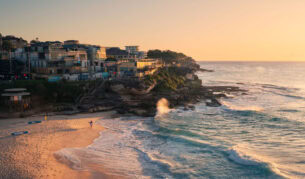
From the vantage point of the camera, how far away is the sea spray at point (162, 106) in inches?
1527

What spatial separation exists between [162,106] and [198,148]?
1865 cm

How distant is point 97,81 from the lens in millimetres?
44438

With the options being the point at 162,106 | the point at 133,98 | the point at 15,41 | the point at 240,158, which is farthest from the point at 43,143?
the point at 15,41

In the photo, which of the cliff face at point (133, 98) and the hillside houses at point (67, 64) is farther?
the hillside houses at point (67, 64)

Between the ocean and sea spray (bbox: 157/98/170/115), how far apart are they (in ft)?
8.42

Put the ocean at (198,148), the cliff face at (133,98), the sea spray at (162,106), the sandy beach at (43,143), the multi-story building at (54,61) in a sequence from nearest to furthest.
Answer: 1. the sandy beach at (43,143)
2. the ocean at (198,148)
3. the cliff face at (133,98)
4. the sea spray at (162,106)
5. the multi-story building at (54,61)

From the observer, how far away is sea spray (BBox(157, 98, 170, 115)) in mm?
38781

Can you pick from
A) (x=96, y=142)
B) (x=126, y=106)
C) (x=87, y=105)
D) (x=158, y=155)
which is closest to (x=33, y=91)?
(x=87, y=105)

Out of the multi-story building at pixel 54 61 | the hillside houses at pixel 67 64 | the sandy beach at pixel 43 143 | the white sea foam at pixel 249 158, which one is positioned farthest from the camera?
the multi-story building at pixel 54 61

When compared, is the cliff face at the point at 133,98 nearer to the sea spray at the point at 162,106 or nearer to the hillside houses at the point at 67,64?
the sea spray at the point at 162,106

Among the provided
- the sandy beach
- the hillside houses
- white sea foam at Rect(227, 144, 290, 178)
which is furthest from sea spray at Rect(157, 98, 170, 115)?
white sea foam at Rect(227, 144, 290, 178)

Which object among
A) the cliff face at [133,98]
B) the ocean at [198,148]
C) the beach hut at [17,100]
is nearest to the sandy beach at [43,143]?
the ocean at [198,148]

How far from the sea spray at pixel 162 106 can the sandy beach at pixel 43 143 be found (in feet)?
29.8

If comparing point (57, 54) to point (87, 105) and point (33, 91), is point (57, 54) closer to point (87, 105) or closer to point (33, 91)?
point (33, 91)
